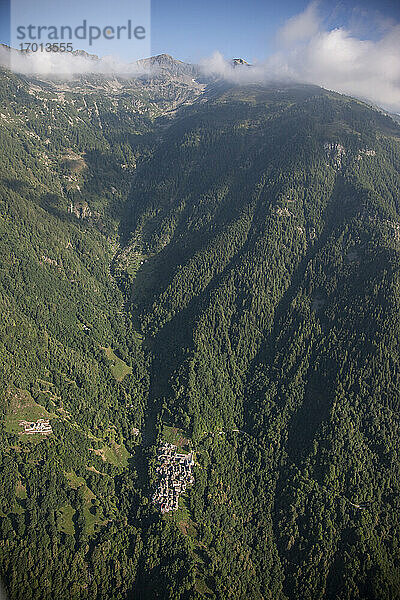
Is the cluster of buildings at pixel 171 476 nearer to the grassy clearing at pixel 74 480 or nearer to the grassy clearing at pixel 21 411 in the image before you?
the grassy clearing at pixel 74 480

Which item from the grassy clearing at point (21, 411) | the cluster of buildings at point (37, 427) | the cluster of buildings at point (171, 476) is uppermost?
the grassy clearing at point (21, 411)

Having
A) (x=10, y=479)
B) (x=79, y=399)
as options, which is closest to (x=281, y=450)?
(x=79, y=399)

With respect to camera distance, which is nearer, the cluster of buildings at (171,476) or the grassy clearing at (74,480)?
the cluster of buildings at (171,476)

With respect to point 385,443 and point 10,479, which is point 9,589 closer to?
point 10,479

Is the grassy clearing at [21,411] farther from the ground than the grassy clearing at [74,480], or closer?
farther from the ground

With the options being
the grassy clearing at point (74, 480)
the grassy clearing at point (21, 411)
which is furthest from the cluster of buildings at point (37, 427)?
the grassy clearing at point (74, 480)

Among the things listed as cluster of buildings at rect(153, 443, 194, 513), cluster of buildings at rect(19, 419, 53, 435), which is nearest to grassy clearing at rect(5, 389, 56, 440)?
cluster of buildings at rect(19, 419, 53, 435)

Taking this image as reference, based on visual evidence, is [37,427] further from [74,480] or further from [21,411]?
[74,480]
